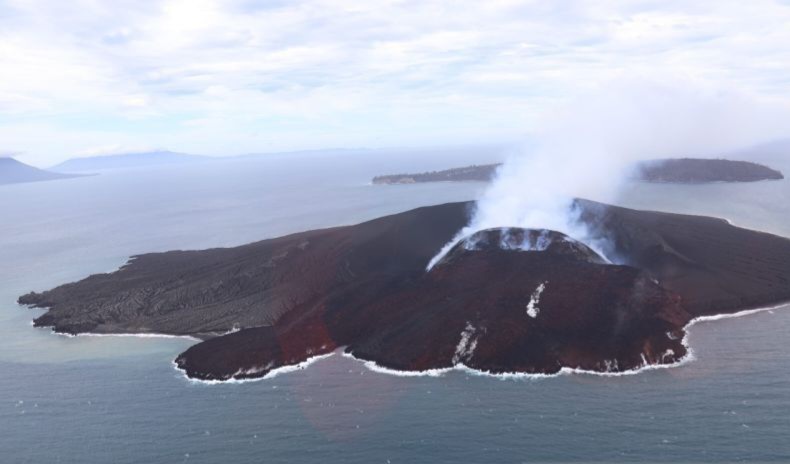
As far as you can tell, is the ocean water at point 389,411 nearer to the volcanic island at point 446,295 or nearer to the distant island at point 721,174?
the volcanic island at point 446,295

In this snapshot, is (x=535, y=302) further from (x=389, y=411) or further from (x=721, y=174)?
(x=721, y=174)

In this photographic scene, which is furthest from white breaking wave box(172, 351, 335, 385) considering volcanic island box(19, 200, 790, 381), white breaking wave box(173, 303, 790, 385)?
volcanic island box(19, 200, 790, 381)

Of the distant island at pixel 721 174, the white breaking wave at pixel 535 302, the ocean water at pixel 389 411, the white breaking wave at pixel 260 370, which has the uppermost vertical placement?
the distant island at pixel 721 174

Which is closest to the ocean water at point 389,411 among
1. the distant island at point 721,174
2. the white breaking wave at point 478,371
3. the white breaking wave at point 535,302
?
the white breaking wave at point 478,371

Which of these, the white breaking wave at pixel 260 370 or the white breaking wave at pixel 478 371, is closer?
the white breaking wave at pixel 478 371

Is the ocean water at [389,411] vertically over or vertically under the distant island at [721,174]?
under

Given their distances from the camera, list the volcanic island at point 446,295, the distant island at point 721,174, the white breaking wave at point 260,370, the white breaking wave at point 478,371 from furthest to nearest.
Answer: the distant island at point 721,174 < the volcanic island at point 446,295 < the white breaking wave at point 260,370 < the white breaking wave at point 478,371
